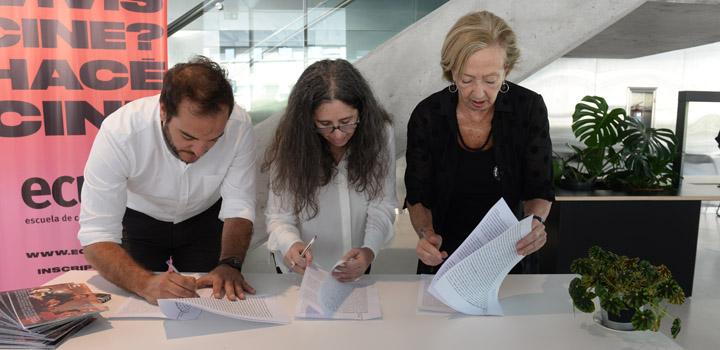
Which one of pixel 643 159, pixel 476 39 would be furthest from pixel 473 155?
pixel 643 159

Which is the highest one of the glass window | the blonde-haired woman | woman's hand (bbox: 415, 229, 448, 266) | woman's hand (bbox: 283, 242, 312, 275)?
the glass window

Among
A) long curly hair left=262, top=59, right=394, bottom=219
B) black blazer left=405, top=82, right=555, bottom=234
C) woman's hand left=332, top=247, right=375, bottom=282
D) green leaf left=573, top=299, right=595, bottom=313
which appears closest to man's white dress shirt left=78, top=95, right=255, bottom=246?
long curly hair left=262, top=59, right=394, bottom=219

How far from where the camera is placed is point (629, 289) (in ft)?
3.85

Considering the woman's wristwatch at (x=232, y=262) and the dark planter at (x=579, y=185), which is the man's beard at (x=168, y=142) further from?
the dark planter at (x=579, y=185)

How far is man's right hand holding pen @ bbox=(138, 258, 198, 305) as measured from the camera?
1425mm

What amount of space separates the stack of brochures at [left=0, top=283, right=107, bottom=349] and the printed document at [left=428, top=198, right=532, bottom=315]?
2.91 ft

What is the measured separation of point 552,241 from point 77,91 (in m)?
3.14

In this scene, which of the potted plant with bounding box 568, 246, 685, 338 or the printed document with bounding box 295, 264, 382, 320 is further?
the printed document with bounding box 295, 264, 382, 320

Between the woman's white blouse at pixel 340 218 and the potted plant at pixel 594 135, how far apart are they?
7.41 ft

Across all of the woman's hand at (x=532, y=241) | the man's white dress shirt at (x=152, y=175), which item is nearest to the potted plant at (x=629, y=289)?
the woman's hand at (x=532, y=241)

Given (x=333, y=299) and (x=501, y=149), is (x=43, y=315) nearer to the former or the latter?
(x=333, y=299)

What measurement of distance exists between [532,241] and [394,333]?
44 centimetres

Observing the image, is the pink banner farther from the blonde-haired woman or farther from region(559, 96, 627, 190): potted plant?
region(559, 96, 627, 190): potted plant

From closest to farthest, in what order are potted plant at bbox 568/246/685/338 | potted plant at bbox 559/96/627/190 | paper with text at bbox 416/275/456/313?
potted plant at bbox 568/246/685/338 < paper with text at bbox 416/275/456/313 < potted plant at bbox 559/96/627/190
